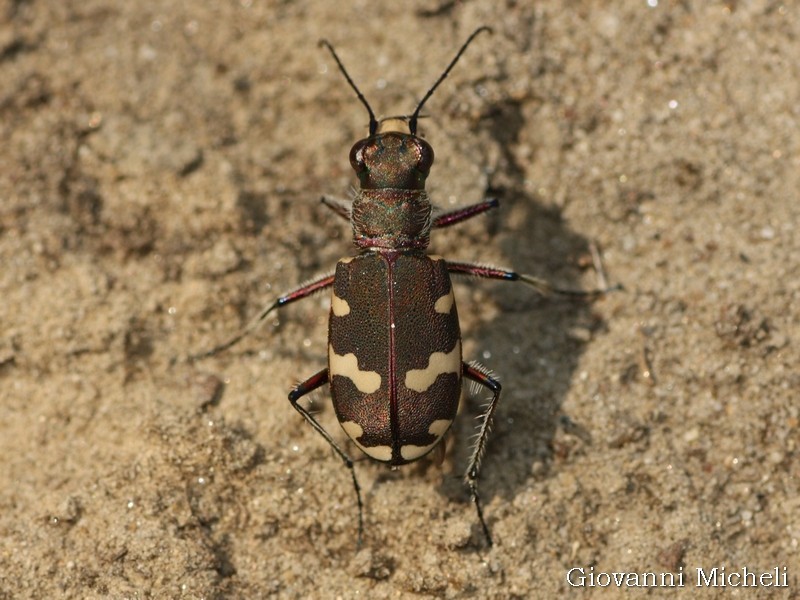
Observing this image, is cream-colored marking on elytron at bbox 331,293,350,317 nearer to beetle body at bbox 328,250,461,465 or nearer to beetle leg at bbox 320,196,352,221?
beetle body at bbox 328,250,461,465

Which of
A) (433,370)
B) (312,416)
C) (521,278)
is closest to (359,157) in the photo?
(521,278)

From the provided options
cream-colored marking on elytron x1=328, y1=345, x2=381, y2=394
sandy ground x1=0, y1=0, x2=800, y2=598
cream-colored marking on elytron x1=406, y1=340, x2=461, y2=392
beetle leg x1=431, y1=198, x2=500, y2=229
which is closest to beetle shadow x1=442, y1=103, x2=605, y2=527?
sandy ground x1=0, y1=0, x2=800, y2=598

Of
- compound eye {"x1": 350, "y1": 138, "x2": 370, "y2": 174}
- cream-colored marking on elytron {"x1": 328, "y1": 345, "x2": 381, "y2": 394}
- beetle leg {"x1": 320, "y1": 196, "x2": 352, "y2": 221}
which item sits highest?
compound eye {"x1": 350, "y1": 138, "x2": 370, "y2": 174}

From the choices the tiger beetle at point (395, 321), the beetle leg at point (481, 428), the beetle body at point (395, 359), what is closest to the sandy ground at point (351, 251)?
the beetle leg at point (481, 428)

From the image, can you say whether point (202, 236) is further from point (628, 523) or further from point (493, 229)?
point (628, 523)

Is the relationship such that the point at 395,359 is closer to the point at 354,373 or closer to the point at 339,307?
the point at 354,373

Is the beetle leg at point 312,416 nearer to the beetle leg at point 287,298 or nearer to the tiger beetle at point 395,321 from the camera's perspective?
the tiger beetle at point 395,321

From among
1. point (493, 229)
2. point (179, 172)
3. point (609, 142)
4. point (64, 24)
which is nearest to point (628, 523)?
point (493, 229)
